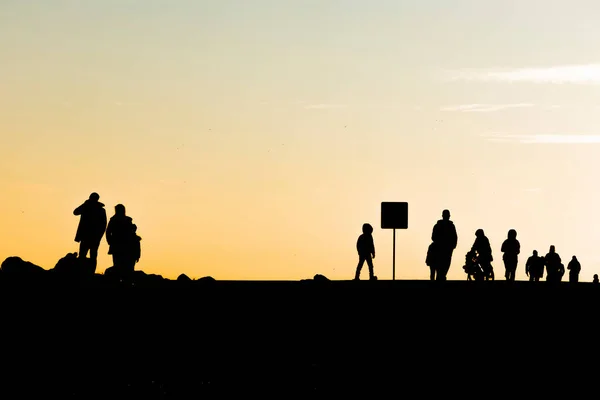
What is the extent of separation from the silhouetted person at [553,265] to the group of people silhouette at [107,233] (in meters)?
17.7

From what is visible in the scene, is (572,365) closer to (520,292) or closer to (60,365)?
(60,365)

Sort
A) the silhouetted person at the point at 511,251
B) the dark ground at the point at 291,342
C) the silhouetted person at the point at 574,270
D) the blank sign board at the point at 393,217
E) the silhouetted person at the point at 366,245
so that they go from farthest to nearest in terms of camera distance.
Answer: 1. the silhouetted person at the point at 574,270
2. the blank sign board at the point at 393,217
3. the silhouetted person at the point at 511,251
4. the silhouetted person at the point at 366,245
5. the dark ground at the point at 291,342

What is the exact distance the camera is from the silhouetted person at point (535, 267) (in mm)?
46344

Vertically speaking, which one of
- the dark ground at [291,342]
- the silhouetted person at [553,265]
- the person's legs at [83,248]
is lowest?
the dark ground at [291,342]

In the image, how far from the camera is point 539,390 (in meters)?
14.7

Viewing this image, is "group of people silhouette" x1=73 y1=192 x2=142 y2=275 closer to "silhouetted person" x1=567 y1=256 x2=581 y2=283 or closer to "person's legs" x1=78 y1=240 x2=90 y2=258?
"person's legs" x1=78 y1=240 x2=90 y2=258

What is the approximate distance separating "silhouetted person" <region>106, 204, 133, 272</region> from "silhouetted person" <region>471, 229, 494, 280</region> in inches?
456

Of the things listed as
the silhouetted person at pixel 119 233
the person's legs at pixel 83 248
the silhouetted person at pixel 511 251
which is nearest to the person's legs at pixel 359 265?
the silhouetted person at pixel 511 251

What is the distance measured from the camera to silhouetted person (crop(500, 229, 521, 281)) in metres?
39.0

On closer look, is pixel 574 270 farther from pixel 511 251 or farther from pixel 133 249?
pixel 133 249

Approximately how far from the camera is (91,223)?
100ft

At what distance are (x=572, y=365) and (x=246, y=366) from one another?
387 centimetres

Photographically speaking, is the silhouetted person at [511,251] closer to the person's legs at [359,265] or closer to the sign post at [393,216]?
the sign post at [393,216]


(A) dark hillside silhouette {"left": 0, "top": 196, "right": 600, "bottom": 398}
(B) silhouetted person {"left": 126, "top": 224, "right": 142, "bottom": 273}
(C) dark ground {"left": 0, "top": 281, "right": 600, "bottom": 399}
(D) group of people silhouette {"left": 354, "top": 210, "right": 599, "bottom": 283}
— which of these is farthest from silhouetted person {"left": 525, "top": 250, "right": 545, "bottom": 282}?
(B) silhouetted person {"left": 126, "top": 224, "right": 142, "bottom": 273}
